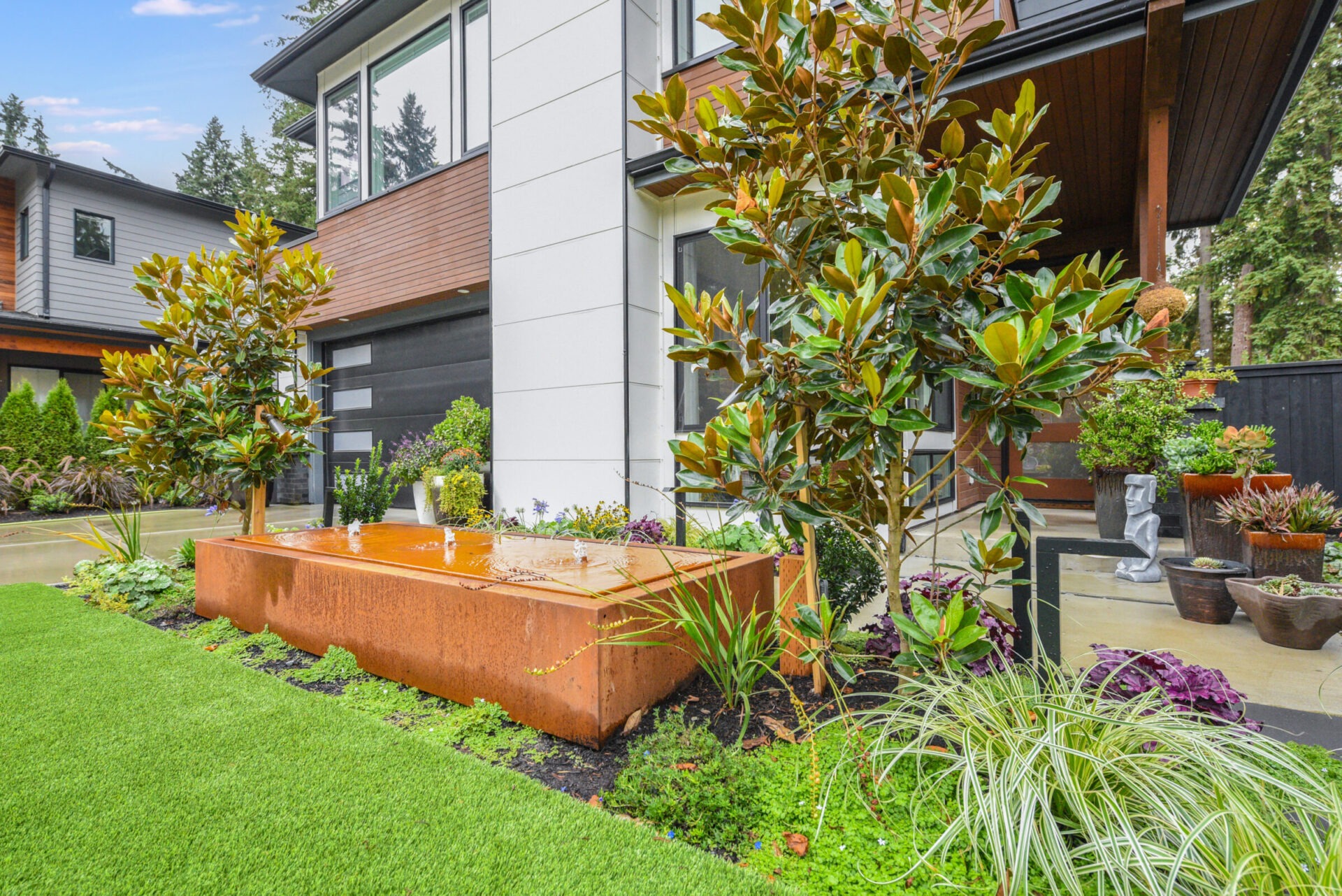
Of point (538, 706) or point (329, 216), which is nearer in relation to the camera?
point (538, 706)

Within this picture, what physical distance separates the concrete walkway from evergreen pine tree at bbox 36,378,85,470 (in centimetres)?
1205

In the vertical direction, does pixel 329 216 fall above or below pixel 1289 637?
above

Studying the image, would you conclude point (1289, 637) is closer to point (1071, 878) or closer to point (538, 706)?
point (1071, 878)

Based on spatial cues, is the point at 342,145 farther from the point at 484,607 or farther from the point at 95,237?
the point at 484,607

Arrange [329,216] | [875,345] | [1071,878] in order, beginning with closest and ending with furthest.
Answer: [1071,878] → [875,345] → [329,216]

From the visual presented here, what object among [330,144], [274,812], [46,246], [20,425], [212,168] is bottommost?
[274,812]

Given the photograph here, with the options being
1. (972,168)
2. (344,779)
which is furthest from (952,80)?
(344,779)

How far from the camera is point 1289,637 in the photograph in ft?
8.77

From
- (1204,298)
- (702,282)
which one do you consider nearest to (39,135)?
(702,282)

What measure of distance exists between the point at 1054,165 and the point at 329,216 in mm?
8387

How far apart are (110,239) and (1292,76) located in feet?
54.5

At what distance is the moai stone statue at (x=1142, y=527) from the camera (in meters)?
3.93

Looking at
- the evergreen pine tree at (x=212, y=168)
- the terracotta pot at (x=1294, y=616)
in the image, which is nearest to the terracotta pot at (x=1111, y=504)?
the terracotta pot at (x=1294, y=616)

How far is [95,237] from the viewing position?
11.4 meters
